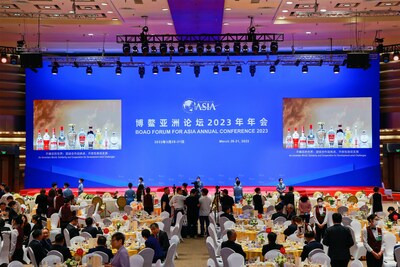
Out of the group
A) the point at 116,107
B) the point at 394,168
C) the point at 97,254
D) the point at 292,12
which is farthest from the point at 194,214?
the point at 394,168

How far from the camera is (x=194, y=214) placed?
17.3 metres

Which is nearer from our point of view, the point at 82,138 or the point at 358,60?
the point at 358,60

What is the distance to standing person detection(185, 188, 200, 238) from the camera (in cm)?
1723

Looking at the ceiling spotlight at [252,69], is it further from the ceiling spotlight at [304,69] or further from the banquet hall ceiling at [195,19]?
the ceiling spotlight at [304,69]

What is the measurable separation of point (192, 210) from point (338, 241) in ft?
26.1

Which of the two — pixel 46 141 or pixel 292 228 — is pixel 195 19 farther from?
pixel 46 141

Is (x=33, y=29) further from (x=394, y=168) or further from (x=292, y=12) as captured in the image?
(x=394, y=168)

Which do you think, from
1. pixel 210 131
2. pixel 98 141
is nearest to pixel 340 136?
pixel 210 131

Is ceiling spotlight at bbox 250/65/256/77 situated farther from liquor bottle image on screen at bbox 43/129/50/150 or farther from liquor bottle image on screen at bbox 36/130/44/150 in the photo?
liquor bottle image on screen at bbox 36/130/44/150

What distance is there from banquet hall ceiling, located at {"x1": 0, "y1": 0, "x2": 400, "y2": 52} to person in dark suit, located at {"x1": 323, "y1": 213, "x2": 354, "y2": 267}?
8292mm

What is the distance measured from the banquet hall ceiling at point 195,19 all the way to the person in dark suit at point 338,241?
8.29 m

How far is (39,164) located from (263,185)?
9166mm

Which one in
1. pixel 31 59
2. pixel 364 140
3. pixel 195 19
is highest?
pixel 195 19

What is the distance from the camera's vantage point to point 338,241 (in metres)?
9.68
